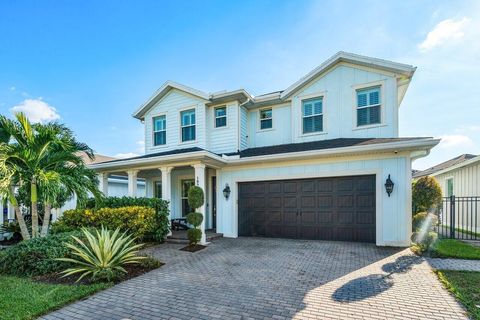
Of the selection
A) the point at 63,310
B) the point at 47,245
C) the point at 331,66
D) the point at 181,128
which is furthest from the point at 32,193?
the point at 331,66

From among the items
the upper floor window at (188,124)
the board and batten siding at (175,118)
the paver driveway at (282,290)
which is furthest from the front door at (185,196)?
the paver driveway at (282,290)

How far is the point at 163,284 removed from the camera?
516 cm

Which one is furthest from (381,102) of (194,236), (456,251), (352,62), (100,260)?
(100,260)

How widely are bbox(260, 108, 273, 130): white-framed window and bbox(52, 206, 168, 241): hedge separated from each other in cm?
629

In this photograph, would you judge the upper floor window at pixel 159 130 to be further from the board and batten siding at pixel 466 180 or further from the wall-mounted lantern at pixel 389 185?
the board and batten siding at pixel 466 180

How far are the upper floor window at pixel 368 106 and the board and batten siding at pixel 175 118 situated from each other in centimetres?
679

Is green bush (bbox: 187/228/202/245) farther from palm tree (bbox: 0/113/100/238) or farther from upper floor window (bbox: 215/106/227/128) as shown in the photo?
upper floor window (bbox: 215/106/227/128)

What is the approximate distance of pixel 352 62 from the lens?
395 inches

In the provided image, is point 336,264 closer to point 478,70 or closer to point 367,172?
point 367,172

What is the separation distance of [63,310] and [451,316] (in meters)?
6.05

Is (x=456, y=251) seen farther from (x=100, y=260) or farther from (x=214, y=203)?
(x=100, y=260)

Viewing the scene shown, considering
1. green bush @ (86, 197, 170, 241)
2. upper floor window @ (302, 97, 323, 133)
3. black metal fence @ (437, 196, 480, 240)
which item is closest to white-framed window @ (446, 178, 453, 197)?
black metal fence @ (437, 196, 480, 240)

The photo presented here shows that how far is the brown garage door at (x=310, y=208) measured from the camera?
28.4 ft

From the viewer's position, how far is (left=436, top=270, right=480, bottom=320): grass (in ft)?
12.8
